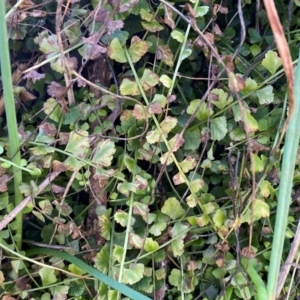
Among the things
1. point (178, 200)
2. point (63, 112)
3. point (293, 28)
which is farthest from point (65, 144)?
point (293, 28)

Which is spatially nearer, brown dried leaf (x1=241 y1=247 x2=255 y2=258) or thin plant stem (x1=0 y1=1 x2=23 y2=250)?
thin plant stem (x1=0 y1=1 x2=23 y2=250)

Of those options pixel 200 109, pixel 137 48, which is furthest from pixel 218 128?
pixel 137 48

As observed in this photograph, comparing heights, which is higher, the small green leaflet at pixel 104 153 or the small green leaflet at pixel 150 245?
the small green leaflet at pixel 104 153

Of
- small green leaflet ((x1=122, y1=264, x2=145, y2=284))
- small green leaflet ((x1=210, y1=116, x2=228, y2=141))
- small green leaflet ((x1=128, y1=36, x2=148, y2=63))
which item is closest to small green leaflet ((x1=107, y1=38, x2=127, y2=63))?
small green leaflet ((x1=128, y1=36, x2=148, y2=63))

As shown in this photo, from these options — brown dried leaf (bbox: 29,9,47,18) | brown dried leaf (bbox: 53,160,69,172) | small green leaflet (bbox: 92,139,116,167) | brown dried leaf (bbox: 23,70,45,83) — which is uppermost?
brown dried leaf (bbox: 29,9,47,18)

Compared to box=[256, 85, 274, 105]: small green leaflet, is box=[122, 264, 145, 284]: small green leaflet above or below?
below

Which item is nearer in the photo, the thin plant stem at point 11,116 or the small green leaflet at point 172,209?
the thin plant stem at point 11,116

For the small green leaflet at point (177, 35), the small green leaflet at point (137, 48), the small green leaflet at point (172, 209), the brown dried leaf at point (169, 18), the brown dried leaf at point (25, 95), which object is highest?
the brown dried leaf at point (169, 18)

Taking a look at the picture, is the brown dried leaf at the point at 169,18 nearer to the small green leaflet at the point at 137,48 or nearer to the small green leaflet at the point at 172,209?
the small green leaflet at the point at 137,48

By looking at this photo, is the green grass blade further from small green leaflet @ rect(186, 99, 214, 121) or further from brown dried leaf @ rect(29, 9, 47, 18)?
brown dried leaf @ rect(29, 9, 47, 18)

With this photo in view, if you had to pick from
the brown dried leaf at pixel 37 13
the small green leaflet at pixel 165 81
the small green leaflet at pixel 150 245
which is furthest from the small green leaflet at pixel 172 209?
the brown dried leaf at pixel 37 13

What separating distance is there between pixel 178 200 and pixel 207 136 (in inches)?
4.0

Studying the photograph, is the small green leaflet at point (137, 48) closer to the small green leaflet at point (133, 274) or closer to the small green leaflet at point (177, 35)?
the small green leaflet at point (177, 35)

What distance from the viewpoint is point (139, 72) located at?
0.46 metres
